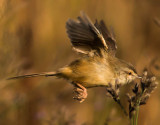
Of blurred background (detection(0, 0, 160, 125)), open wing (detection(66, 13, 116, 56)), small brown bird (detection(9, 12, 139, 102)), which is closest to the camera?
open wing (detection(66, 13, 116, 56))

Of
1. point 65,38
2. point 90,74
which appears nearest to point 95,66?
point 90,74

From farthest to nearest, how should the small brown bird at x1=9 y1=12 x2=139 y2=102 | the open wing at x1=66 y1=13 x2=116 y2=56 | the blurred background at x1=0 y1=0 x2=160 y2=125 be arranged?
the blurred background at x1=0 y1=0 x2=160 y2=125 < the small brown bird at x1=9 y1=12 x2=139 y2=102 < the open wing at x1=66 y1=13 x2=116 y2=56

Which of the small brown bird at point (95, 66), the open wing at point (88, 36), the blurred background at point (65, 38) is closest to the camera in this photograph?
the open wing at point (88, 36)

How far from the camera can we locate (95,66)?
254cm

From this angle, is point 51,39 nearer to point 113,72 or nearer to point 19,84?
point 19,84

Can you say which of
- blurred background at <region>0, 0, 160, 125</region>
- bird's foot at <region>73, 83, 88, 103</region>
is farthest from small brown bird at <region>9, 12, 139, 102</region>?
blurred background at <region>0, 0, 160, 125</region>

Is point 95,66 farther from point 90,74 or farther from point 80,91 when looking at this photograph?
point 80,91

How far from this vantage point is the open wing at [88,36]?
7.04 ft

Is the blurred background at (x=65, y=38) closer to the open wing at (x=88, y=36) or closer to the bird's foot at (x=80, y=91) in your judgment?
the bird's foot at (x=80, y=91)

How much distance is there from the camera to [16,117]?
11.3 feet

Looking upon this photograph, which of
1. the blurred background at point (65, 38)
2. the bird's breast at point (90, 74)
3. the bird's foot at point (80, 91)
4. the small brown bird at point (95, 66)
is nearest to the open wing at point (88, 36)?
the small brown bird at point (95, 66)

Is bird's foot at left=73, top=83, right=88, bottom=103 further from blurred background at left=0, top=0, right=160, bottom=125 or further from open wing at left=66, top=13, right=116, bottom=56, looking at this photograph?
blurred background at left=0, top=0, right=160, bottom=125

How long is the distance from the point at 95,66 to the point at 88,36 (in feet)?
1.05

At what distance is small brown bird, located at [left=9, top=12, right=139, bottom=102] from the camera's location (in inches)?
94.1
